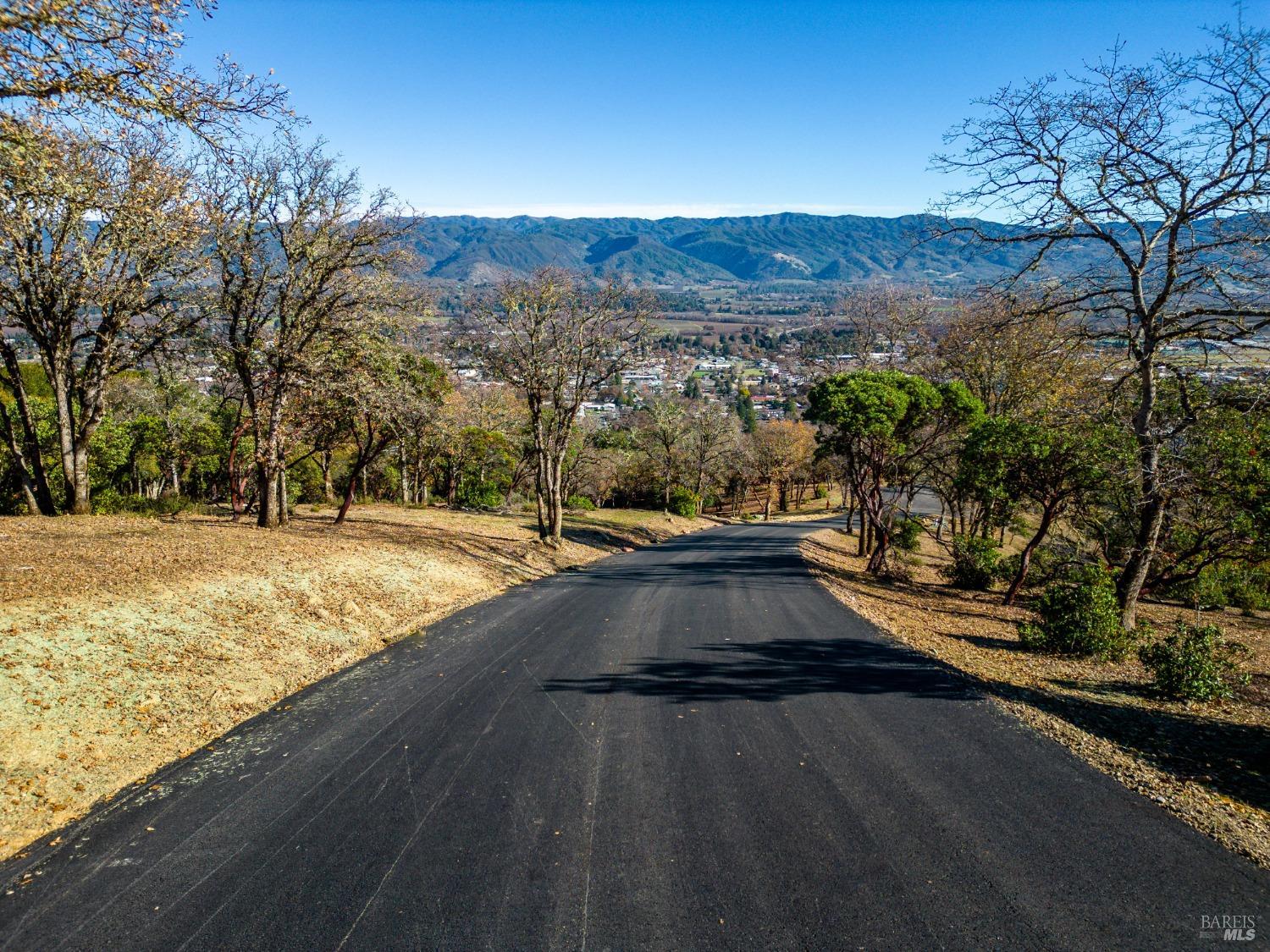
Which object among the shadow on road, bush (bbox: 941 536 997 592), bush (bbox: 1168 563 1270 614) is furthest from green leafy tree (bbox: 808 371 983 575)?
the shadow on road

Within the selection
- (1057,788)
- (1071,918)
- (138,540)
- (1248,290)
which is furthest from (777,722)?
(138,540)

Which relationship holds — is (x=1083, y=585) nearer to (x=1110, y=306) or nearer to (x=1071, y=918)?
(x=1110, y=306)

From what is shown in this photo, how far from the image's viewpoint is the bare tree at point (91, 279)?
1201 centimetres

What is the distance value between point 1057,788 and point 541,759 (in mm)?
4868

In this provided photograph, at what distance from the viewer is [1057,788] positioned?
5.80m

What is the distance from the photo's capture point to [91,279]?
13641 mm

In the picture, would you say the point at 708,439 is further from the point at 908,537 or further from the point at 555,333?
the point at 555,333

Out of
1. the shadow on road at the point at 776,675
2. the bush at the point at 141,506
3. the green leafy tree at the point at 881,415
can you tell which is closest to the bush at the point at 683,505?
the green leafy tree at the point at 881,415

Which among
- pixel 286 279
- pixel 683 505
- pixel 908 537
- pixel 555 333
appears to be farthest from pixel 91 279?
pixel 683 505

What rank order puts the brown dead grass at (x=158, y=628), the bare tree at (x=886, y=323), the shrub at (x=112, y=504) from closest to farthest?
the brown dead grass at (x=158, y=628), the shrub at (x=112, y=504), the bare tree at (x=886, y=323)

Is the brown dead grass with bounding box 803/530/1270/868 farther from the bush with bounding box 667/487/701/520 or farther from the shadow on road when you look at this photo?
the bush with bounding box 667/487/701/520

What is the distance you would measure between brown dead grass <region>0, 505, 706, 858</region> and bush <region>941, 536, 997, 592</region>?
13197mm

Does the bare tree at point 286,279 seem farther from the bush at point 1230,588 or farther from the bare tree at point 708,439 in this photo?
the bare tree at point 708,439

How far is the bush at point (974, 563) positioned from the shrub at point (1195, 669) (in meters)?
9.31
